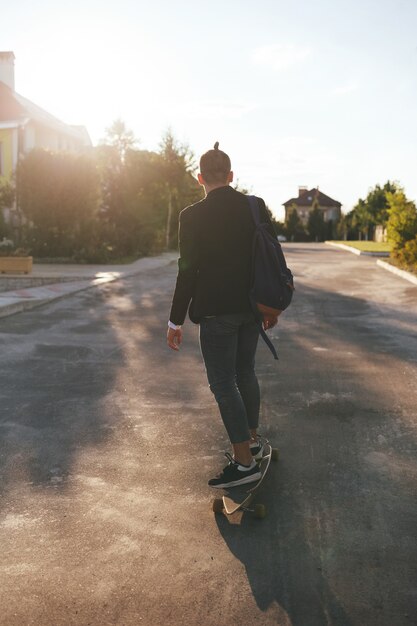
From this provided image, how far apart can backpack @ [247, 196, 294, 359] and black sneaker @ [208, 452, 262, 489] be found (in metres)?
0.78

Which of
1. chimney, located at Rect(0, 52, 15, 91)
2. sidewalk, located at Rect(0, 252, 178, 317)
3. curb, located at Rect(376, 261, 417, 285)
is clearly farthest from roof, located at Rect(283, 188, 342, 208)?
sidewalk, located at Rect(0, 252, 178, 317)

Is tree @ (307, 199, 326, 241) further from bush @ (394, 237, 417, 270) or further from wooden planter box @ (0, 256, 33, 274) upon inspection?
wooden planter box @ (0, 256, 33, 274)

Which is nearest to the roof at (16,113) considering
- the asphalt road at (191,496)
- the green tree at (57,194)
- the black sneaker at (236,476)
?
the green tree at (57,194)

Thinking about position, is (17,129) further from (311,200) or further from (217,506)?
(311,200)

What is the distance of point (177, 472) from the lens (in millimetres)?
4715

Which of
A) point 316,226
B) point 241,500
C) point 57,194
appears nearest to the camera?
point 241,500

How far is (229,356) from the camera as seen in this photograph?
14.2ft

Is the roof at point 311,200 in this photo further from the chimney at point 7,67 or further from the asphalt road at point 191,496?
the asphalt road at point 191,496

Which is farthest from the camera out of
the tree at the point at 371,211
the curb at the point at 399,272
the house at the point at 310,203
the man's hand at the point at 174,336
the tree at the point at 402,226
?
the house at the point at 310,203

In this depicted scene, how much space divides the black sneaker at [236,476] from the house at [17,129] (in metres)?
27.7

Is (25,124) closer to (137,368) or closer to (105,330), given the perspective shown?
(105,330)

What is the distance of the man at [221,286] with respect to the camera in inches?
167

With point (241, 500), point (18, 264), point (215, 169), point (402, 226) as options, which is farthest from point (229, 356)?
point (402, 226)

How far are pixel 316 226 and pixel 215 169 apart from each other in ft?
268
